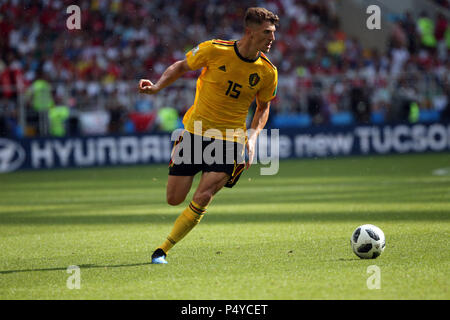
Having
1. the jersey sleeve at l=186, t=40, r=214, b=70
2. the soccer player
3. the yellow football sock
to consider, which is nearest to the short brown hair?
the soccer player

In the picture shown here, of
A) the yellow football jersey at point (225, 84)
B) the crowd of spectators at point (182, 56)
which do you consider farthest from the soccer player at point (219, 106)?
the crowd of spectators at point (182, 56)

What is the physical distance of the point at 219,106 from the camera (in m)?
7.50

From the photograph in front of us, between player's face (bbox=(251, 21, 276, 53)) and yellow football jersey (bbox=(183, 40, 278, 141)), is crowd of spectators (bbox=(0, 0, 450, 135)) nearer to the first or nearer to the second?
yellow football jersey (bbox=(183, 40, 278, 141))

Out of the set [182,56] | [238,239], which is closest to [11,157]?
[182,56]

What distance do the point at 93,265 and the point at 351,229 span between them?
3.54 m

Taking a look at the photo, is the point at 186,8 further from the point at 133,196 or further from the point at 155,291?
the point at 155,291

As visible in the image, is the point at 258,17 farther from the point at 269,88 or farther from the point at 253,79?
the point at 269,88

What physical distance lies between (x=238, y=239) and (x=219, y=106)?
195 cm

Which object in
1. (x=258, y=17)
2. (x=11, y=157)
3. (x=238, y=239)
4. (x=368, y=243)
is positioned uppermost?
(x=11, y=157)

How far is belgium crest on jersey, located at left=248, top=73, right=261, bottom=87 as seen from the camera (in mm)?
7457

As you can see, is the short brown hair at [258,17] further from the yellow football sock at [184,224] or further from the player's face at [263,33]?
the yellow football sock at [184,224]

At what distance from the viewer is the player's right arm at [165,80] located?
7.00m

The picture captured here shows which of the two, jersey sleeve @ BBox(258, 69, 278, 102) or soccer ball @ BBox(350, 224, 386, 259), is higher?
jersey sleeve @ BBox(258, 69, 278, 102)
